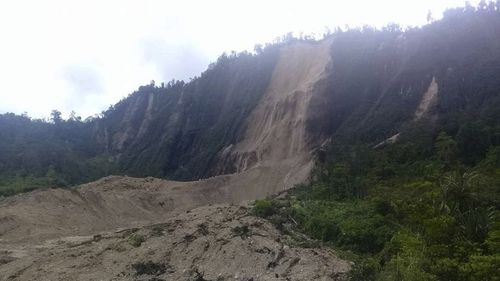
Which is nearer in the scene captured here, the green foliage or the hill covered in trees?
the green foliage

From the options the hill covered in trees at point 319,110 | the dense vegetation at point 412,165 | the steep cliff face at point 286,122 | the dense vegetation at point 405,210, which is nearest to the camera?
the dense vegetation at point 405,210

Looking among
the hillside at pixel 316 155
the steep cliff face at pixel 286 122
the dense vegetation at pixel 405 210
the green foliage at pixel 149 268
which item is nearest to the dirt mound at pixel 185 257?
the green foliage at pixel 149 268

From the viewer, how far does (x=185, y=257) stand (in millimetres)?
26297

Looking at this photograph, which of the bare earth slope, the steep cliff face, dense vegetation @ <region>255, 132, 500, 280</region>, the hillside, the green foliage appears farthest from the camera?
the steep cliff face

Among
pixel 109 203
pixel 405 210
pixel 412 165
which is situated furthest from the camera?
pixel 109 203

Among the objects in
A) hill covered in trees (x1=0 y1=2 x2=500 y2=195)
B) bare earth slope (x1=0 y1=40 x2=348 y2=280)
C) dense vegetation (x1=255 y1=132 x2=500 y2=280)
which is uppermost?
hill covered in trees (x1=0 y1=2 x2=500 y2=195)

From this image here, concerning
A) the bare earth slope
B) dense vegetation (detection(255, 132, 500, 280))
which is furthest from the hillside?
the bare earth slope

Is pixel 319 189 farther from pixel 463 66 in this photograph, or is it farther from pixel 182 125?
pixel 182 125

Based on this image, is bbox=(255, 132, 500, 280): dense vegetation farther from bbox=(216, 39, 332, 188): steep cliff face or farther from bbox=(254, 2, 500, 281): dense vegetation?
bbox=(216, 39, 332, 188): steep cliff face

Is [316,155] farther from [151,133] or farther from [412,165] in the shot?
[151,133]

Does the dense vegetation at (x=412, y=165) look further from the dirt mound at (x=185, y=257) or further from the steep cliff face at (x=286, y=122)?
the steep cliff face at (x=286, y=122)

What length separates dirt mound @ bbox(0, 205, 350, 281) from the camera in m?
23.5

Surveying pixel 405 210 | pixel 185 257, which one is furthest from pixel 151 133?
pixel 185 257

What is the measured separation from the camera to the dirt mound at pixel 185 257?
2354cm
